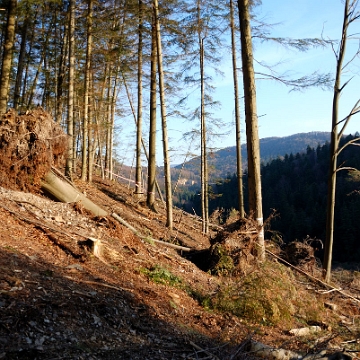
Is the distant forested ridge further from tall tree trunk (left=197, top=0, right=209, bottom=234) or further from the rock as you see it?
the rock

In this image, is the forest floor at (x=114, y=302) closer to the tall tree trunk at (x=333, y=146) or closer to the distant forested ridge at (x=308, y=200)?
the tall tree trunk at (x=333, y=146)

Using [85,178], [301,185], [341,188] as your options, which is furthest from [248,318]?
[301,185]

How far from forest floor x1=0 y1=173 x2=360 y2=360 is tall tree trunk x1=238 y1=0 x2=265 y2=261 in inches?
59.2

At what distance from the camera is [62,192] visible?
8.34 metres

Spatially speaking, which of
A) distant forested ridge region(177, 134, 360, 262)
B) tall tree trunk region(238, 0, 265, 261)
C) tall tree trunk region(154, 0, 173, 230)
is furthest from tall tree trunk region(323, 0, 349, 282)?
distant forested ridge region(177, 134, 360, 262)

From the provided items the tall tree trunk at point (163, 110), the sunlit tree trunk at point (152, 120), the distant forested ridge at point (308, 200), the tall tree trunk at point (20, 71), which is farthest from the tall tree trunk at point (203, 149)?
the distant forested ridge at point (308, 200)

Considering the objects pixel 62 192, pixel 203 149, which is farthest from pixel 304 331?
pixel 203 149

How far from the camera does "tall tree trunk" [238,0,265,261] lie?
805 centimetres

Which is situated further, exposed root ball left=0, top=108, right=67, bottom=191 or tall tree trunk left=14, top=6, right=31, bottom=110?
tall tree trunk left=14, top=6, right=31, bottom=110

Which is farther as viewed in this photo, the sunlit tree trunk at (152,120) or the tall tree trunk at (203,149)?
the tall tree trunk at (203,149)

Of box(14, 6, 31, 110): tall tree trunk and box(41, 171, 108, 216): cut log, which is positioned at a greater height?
box(14, 6, 31, 110): tall tree trunk

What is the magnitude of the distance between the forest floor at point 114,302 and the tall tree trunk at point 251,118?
1504mm

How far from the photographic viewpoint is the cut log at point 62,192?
8.16 meters

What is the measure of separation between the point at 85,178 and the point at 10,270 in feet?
38.8
